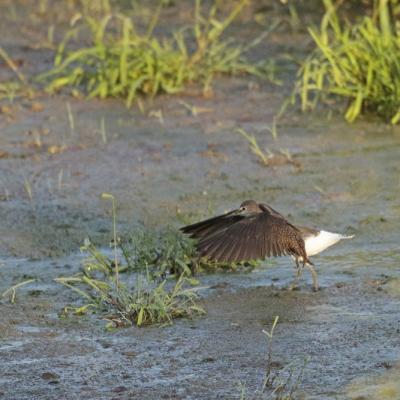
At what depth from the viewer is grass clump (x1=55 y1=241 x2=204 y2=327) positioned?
4.79 m

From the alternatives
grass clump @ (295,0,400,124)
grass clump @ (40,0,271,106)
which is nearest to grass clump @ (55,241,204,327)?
grass clump @ (295,0,400,124)

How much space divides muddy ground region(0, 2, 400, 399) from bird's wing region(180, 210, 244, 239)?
0.87 ft

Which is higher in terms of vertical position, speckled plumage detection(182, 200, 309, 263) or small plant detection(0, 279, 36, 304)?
speckled plumage detection(182, 200, 309, 263)

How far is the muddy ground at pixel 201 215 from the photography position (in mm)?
4305

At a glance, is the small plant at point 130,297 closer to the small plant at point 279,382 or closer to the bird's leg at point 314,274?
the bird's leg at point 314,274

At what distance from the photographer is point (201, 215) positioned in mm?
6234

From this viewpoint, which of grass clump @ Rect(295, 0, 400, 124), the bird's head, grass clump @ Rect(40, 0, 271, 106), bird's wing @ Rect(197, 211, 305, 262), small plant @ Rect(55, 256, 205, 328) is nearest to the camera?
small plant @ Rect(55, 256, 205, 328)

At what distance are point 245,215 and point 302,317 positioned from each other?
64cm

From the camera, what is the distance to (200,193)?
6.80m

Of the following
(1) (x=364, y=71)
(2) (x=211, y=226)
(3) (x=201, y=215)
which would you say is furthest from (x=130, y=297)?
(1) (x=364, y=71)

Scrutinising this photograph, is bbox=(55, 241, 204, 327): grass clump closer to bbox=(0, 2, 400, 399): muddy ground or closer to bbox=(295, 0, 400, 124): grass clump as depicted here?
bbox=(0, 2, 400, 399): muddy ground

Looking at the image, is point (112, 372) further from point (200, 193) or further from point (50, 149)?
point (50, 149)

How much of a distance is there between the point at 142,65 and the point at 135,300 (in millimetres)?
3794

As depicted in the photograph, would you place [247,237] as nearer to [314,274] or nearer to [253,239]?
[253,239]
